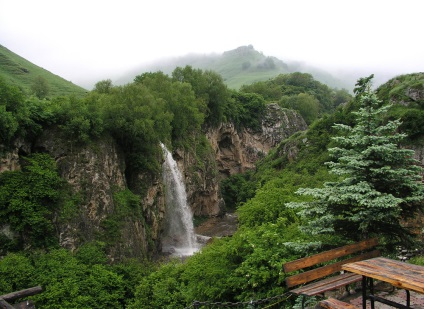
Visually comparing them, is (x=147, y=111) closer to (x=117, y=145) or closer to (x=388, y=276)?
(x=117, y=145)

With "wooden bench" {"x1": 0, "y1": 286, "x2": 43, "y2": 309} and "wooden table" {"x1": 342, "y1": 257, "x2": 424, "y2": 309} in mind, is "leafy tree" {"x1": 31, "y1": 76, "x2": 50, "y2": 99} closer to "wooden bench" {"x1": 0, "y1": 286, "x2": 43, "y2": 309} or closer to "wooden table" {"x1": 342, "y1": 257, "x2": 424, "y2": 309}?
"wooden bench" {"x1": 0, "y1": 286, "x2": 43, "y2": 309}

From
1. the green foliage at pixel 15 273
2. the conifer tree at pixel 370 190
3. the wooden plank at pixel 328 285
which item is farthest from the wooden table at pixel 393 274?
the green foliage at pixel 15 273

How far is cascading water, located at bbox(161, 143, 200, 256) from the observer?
27422 millimetres

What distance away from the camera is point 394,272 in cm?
544

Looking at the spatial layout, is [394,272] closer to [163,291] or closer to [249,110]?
[163,291]

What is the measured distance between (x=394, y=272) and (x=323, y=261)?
1.86 m

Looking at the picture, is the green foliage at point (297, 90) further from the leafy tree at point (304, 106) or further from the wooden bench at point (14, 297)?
the wooden bench at point (14, 297)

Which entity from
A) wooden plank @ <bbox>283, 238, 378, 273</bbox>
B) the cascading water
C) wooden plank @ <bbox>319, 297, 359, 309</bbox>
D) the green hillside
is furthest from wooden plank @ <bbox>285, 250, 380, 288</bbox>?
the green hillside

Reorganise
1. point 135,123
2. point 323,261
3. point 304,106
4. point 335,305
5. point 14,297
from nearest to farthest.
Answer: point 335,305, point 14,297, point 323,261, point 135,123, point 304,106

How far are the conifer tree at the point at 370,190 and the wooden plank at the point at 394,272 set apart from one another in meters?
1.99

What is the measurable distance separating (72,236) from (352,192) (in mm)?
13732

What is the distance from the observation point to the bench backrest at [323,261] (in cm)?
658

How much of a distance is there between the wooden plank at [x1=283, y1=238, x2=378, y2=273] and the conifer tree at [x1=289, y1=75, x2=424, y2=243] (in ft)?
1.12

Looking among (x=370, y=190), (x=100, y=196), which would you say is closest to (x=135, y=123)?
(x=100, y=196)
